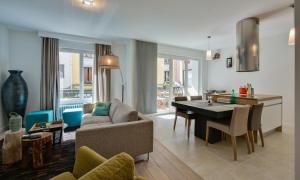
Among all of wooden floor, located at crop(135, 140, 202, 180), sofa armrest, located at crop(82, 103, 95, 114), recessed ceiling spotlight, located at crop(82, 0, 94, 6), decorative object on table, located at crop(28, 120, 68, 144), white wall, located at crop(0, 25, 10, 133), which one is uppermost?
recessed ceiling spotlight, located at crop(82, 0, 94, 6)

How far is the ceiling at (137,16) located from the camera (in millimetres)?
2449

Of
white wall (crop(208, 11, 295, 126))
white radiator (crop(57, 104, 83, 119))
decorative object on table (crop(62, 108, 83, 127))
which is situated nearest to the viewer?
decorative object on table (crop(62, 108, 83, 127))

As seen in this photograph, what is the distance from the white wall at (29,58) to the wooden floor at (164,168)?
3.60m

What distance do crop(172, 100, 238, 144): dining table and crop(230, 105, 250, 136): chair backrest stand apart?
0.17m

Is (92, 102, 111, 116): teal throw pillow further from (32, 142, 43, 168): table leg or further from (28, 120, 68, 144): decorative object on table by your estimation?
(32, 142, 43, 168): table leg

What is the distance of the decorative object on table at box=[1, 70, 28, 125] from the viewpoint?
330 centimetres

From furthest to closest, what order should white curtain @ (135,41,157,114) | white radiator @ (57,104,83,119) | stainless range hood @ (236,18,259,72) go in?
white curtain @ (135,41,157,114), white radiator @ (57,104,83,119), stainless range hood @ (236,18,259,72)

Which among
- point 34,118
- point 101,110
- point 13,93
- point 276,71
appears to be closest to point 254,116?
point 276,71

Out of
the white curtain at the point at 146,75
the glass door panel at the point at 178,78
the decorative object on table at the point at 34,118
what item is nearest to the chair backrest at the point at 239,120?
the white curtain at the point at 146,75

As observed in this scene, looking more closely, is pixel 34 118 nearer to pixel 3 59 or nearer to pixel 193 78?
pixel 3 59

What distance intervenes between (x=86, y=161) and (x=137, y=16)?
276 centimetres

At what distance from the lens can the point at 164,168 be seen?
80.0 inches

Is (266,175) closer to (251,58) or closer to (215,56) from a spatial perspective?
(251,58)

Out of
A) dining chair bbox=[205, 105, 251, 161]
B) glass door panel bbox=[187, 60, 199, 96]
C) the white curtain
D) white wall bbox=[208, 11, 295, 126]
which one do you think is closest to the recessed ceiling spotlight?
the white curtain
